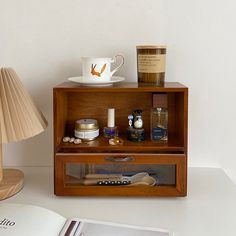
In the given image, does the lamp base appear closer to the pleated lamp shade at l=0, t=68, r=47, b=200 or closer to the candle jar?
the pleated lamp shade at l=0, t=68, r=47, b=200

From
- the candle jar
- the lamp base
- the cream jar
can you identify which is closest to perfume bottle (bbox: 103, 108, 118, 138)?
the cream jar

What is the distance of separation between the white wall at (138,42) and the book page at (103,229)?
0.44 meters

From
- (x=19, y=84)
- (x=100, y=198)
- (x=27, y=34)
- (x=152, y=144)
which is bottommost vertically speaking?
(x=100, y=198)

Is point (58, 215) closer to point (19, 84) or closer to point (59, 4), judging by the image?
point (19, 84)

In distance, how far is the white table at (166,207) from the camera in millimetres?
723

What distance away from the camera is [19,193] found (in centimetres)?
89

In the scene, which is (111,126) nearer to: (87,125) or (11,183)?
(87,125)

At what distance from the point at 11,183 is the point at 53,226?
275 mm

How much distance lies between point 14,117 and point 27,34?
343mm

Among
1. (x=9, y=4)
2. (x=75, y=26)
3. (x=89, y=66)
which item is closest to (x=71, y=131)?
(x=89, y=66)

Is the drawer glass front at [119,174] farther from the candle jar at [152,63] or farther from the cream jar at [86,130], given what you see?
the candle jar at [152,63]

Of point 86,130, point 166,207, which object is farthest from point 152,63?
point 166,207

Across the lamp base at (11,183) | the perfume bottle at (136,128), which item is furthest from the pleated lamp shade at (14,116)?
the perfume bottle at (136,128)

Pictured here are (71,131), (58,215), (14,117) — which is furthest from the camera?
(71,131)
